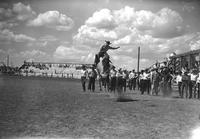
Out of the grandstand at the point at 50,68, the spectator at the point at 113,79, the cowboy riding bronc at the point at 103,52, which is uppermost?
the grandstand at the point at 50,68

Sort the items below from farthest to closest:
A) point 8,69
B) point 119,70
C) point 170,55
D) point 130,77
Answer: point 8,69 < point 170,55 < point 130,77 < point 119,70

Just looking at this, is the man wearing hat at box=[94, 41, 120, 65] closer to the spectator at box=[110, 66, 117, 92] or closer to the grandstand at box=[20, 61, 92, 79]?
the spectator at box=[110, 66, 117, 92]

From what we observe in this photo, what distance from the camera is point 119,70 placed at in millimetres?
20141

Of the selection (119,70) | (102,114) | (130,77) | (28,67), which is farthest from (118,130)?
(28,67)

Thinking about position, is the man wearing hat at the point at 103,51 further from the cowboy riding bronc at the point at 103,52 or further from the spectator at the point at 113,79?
the spectator at the point at 113,79

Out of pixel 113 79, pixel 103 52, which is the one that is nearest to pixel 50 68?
pixel 113 79

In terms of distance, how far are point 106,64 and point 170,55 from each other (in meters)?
18.6

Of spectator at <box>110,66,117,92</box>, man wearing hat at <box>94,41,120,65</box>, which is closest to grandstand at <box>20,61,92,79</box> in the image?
spectator at <box>110,66,117,92</box>

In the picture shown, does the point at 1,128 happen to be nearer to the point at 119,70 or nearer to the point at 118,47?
the point at 118,47

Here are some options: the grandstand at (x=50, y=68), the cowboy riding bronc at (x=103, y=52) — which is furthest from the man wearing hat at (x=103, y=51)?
the grandstand at (x=50, y=68)

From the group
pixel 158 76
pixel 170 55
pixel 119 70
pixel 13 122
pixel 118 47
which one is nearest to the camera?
pixel 13 122

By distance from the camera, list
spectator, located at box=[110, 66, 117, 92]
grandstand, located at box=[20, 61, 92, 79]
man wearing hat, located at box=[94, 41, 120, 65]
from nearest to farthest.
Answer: man wearing hat, located at box=[94, 41, 120, 65] < spectator, located at box=[110, 66, 117, 92] < grandstand, located at box=[20, 61, 92, 79]

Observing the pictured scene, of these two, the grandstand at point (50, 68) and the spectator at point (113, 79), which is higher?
the grandstand at point (50, 68)

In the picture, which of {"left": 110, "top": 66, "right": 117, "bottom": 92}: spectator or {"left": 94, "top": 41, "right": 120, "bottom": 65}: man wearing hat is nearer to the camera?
{"left": 94, "top": 41, "right": 120, "bottom": 65}: man wearing hat
